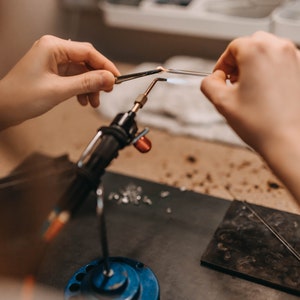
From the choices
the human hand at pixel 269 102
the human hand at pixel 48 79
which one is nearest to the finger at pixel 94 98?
the human hand at pixel 48 79

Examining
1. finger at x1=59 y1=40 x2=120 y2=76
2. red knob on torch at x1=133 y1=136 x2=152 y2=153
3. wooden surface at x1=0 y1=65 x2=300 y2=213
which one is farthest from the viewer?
wooden surface at x1=0 y1=65 x2=300 y2=213

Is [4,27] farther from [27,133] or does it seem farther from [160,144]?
[160,144]

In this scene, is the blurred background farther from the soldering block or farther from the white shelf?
the soldering block

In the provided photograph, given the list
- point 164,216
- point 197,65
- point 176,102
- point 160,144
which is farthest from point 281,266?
point 197,65

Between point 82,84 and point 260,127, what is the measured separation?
12.2 inches

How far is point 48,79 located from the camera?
0.73 metres

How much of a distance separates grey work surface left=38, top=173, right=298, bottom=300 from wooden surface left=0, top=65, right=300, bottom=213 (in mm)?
65

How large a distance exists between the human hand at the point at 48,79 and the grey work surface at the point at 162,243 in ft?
0.71

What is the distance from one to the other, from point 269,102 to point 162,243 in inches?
12.0

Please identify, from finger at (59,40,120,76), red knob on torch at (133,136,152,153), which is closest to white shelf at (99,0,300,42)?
Answer: finger at (59,40,120,76)

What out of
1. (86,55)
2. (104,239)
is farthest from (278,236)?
(86,55)

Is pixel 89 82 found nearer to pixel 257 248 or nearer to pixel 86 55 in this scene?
pixel 86 55

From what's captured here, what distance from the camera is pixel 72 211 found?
525mm

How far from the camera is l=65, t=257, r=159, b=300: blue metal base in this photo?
587 millimetres
